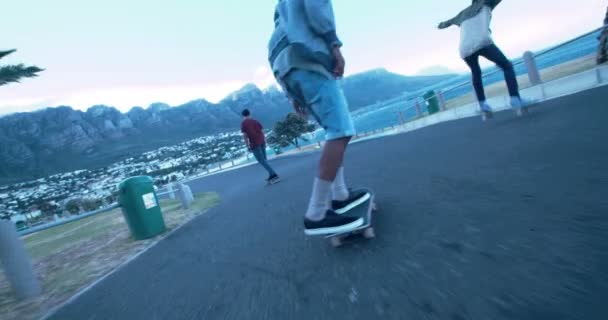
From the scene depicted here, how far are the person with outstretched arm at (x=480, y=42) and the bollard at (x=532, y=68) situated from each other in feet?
14.4

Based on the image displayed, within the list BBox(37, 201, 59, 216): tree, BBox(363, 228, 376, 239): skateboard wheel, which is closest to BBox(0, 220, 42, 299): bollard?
BBox(363, 228, 376, 239): skateboard wheel

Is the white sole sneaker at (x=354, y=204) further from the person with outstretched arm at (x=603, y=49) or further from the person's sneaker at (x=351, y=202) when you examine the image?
the person with outstretched arm at (x=603, y=49)

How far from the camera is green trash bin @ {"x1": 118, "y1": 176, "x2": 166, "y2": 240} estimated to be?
492 cm

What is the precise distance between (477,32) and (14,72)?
34.9 ft

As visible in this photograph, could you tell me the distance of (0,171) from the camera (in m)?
45.2

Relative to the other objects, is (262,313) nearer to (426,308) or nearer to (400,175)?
(426,308)

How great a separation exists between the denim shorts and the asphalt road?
71 centimetres

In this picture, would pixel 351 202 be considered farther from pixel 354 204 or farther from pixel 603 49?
pixel 603 49

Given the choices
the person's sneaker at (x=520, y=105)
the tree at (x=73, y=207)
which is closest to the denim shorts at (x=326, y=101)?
the person's sneaker at (x=520, y=105)

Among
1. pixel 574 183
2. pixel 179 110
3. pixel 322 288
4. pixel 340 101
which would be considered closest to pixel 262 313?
pixel 322 288

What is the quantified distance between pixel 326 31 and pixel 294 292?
5.26ft

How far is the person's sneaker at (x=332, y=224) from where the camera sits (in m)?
2.05

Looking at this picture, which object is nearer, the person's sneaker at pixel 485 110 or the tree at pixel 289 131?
the person's sneaker at pixel 485 110

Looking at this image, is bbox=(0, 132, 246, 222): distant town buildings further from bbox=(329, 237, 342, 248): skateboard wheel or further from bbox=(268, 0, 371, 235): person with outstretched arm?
bbox=(329, 237, 342, 248): skateboard wheel
